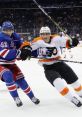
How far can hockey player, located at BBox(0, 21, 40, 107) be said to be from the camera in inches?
154

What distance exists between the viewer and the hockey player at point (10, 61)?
12.8 ft

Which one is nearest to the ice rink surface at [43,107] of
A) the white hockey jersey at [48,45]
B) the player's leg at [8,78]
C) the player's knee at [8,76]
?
the player's leg at [8,78]

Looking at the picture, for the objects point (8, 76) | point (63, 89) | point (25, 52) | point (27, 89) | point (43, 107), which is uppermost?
point (25, 52)

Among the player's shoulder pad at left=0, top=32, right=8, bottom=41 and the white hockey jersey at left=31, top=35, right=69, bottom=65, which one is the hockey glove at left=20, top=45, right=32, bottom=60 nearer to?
the white hockey jersey at left=31, top=35, right=69, bottom=65

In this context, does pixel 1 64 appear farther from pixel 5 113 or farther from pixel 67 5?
pixel 67 5

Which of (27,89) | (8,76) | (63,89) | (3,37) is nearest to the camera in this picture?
(63,89)

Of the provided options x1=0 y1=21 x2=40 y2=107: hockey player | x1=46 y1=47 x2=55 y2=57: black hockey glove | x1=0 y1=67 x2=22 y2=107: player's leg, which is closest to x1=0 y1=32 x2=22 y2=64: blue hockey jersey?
x1=0 y1=21 x2=40 y2=107: hockey player

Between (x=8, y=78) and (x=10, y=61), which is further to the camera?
(x=10, y=61)

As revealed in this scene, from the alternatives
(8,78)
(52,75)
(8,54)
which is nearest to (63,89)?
(52,75)

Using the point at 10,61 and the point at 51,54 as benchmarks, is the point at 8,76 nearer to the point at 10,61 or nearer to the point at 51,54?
the point at 10,61

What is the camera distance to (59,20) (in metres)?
19.3

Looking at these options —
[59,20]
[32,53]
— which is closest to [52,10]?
[59,20]

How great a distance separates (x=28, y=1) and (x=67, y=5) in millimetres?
2063

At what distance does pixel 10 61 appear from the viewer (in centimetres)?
403
